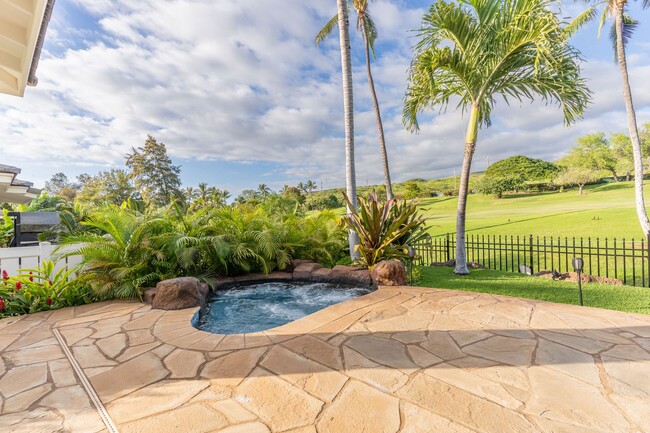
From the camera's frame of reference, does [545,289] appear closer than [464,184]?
Yes

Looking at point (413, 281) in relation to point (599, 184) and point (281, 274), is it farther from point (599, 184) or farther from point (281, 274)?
point (599, 184)

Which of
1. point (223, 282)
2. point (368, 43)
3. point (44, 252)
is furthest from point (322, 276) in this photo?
point (368, 43)

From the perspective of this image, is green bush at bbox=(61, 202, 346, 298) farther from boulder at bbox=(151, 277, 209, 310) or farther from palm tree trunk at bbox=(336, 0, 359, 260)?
palm tree trunk at bbox=(336, 0, 359, 260)

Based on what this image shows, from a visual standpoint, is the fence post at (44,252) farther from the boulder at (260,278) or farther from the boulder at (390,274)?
the boulder at (390,274)

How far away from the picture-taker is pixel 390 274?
461 cm

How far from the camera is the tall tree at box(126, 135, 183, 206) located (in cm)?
3234

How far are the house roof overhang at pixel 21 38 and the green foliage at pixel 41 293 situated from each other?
2680 mm

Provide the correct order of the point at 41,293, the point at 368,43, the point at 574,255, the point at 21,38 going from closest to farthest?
the point at 21,38 → the point at 41,293 → the point at 574,255 → the point at 368,43

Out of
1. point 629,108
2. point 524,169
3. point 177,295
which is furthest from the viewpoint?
point 524,169

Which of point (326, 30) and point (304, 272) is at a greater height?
point (326, 30)

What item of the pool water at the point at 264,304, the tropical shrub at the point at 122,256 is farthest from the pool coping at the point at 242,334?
the tropical shrub at the point at 122,256

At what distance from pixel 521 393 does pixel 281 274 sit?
4412mm

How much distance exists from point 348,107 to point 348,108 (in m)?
0.02

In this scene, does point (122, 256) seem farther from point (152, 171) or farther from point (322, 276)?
point (152, 171)
